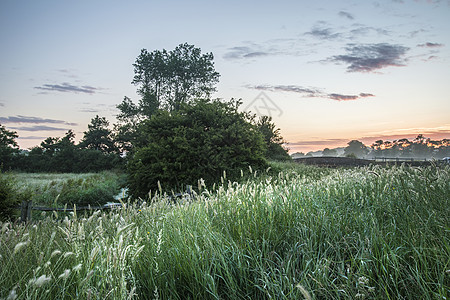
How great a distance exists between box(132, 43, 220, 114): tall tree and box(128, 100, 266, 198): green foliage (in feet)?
51.4

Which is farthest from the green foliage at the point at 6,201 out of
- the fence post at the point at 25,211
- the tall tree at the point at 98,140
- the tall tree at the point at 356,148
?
the tall tree at the point at 356,148

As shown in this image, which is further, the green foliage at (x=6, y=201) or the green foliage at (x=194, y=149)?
the green foliage at (x=194, y=149)

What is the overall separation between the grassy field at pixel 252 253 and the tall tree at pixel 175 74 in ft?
83.0

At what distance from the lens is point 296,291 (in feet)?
7.61

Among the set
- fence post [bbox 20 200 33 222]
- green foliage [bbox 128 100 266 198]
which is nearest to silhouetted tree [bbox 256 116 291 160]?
green foliage [bbox 128 100 266 198]

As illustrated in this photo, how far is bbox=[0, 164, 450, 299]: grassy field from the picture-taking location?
227 cm

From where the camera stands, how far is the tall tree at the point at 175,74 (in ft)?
94.0

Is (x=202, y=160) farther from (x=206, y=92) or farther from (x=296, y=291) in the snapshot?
(x=206, y=92)

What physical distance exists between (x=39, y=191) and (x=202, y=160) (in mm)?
7397

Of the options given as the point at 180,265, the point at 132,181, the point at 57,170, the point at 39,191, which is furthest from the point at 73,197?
the point at 57,170

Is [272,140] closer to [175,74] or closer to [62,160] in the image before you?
[175,74]

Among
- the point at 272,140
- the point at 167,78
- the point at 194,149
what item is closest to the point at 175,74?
the point at 167,78

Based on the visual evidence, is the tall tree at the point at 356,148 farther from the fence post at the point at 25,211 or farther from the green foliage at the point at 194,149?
the fence post at the point at 25,211

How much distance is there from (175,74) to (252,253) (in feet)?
92.0
